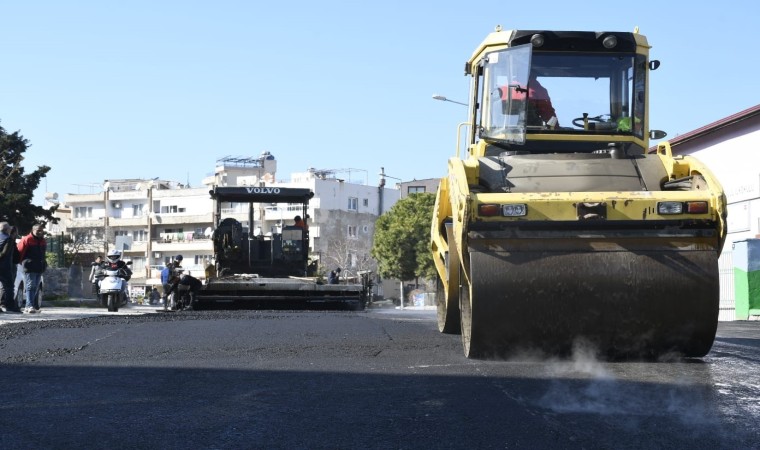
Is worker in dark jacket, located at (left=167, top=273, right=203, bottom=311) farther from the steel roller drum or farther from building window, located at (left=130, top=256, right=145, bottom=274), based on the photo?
building window, located at (left=130, top=256, right=145, bottom=274)

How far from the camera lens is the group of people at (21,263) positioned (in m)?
16.1

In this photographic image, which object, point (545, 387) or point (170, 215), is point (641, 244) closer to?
point (545, 387)

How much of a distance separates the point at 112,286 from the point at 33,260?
8.09 feet

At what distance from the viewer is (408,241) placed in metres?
69.3

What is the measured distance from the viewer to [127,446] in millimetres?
4652

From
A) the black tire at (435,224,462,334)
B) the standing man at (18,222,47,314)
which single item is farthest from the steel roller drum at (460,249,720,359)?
the standing man at (18,222,47,314)

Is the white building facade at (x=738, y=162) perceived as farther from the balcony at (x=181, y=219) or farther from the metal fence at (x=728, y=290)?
the balcony at (x=181, y=219)

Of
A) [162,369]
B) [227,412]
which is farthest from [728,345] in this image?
[227,412]

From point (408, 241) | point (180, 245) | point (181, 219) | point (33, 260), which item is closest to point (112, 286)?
point (33, 260)

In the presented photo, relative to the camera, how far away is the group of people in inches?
635

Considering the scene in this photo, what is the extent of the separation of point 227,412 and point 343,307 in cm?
1499

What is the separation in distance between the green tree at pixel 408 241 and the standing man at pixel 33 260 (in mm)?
51385

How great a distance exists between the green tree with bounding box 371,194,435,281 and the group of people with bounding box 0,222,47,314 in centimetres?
5141

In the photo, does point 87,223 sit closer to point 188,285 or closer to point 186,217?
point 186,217
